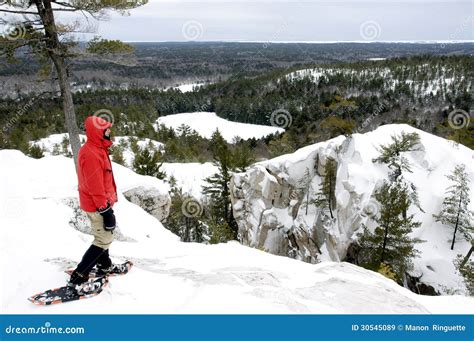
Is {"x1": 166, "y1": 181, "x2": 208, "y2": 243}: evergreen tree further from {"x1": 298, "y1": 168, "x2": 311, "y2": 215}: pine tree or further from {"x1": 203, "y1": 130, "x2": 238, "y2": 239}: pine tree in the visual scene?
{"x1": 298, "y1": 168, "x2": 311, "y2": 215}: pine tree

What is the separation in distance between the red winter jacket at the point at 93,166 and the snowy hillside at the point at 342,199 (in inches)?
741

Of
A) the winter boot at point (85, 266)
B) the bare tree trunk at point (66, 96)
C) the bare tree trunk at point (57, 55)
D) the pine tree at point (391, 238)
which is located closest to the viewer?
the winter boot at point (85, 266)

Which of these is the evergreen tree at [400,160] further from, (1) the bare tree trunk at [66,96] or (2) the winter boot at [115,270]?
(2) the winter boot at [115,270]

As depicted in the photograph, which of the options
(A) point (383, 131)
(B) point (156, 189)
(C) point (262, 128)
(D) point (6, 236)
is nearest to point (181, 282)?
(D) point (6, 236)

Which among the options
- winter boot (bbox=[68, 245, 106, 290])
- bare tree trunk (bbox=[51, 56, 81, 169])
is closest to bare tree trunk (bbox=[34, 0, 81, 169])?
bare tree trunk (bbox=[51, 56, 81, 169])

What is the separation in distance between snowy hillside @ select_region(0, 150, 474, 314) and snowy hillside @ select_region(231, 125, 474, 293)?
14494 mm

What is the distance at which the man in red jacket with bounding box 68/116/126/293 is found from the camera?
4.86m

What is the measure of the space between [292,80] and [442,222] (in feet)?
436

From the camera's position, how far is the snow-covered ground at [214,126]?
104 metres

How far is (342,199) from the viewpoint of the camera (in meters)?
22.7

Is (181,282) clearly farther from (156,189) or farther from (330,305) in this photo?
(156,189)

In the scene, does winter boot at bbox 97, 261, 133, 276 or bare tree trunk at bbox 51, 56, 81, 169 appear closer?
winter boot at bbox 97, 261, 133, 276

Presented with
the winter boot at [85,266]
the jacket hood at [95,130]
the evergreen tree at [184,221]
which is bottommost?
the evergreen tree at [184,221]

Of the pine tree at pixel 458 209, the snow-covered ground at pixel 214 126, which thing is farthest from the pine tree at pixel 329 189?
the snow-covered ground at pixel 214 126
